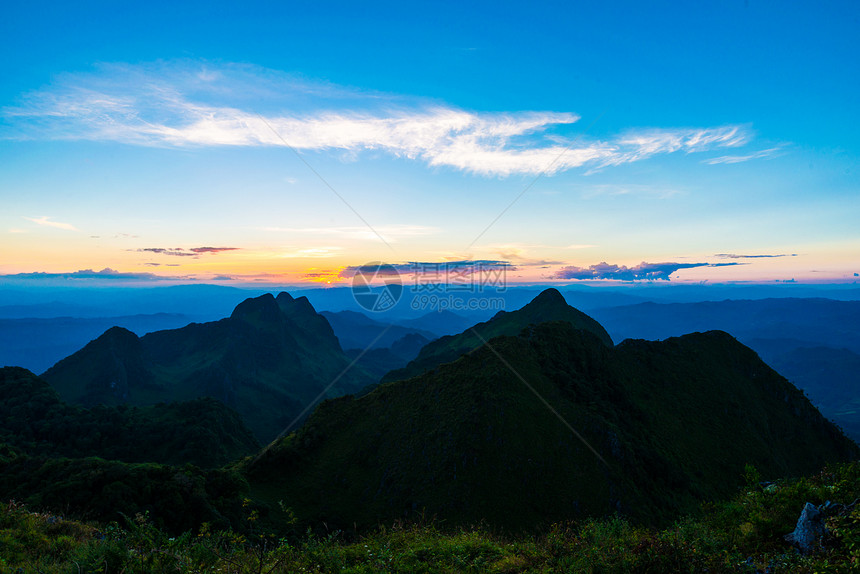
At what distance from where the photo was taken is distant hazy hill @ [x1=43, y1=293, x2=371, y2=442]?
132 m

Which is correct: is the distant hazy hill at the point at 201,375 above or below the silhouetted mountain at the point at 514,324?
below

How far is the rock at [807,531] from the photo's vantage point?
9359 millimetres

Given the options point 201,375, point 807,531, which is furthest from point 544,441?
point 201,375

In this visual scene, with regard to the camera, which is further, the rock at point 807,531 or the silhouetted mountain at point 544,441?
the silhouetted mountain at point 544,441

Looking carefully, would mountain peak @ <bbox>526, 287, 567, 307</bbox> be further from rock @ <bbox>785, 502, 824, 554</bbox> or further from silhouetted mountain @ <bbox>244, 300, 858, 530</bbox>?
rock @ <bbox>785, 502, 824, 554</bbox>

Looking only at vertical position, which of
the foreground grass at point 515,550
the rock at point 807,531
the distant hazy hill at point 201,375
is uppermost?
the rock at point 807,531

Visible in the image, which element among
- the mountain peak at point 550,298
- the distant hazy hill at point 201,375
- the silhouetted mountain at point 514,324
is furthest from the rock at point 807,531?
the distant hazy hill at point 201,375

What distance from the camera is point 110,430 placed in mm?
77688

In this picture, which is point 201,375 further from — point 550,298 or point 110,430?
point 550,298

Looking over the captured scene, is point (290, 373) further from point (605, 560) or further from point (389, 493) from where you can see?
point (605, 560)

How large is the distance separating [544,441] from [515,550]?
1202 inches

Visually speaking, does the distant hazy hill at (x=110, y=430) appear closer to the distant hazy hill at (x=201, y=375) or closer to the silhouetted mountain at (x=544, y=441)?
the distant hazy hill at (x=201, y=375)

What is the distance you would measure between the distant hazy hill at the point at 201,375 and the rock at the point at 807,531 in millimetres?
131636

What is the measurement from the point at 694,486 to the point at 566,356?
69.6 feet
